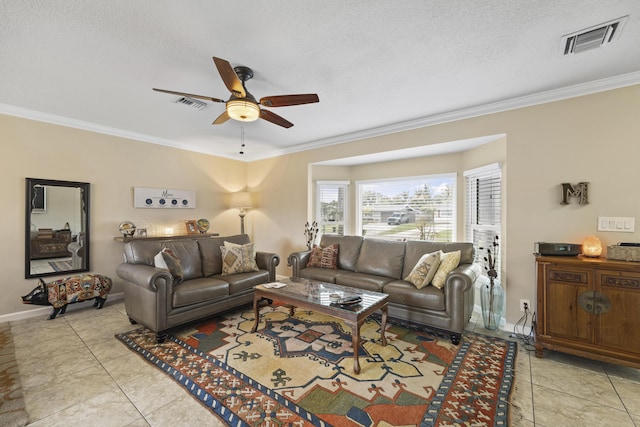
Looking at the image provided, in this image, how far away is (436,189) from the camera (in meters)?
4.48

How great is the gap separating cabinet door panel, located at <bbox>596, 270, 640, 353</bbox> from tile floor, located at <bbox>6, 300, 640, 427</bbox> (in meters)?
0.28

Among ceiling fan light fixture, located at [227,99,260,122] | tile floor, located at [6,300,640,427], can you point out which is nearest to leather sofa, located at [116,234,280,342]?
tile floor, located at [6,300,640,427]

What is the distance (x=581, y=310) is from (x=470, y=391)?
1335 mm

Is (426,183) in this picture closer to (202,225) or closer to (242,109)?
(242,109)

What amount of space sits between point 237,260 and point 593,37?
4.18m

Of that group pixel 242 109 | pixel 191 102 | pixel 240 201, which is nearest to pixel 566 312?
pixel 242 109

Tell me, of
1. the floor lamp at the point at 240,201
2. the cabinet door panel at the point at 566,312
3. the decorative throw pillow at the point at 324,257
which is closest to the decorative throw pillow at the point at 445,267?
the cabinet door panel at the point at 566,312

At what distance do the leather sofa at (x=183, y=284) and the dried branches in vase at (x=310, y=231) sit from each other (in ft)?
3.73

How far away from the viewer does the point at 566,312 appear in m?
2.43

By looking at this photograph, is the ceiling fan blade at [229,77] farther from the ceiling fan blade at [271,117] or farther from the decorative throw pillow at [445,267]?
the decorative throw pillow at [445,267]

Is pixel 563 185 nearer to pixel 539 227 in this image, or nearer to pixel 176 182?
pixel 539 227

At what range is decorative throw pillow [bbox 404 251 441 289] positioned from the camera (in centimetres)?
306

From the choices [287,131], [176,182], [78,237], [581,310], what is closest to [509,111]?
[581,310]

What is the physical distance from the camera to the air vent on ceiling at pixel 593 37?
1906 mm
